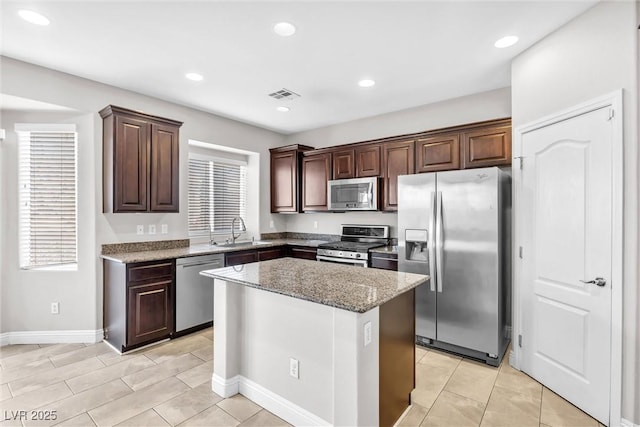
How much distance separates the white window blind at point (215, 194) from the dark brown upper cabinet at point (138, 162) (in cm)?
85

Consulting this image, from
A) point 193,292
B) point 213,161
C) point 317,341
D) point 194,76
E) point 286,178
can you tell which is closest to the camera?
point 317,341

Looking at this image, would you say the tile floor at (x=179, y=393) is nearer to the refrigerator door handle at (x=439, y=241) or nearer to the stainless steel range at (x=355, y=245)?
the refrigerator door handle at (x=439, y=241)

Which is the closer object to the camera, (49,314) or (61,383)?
(61,383)

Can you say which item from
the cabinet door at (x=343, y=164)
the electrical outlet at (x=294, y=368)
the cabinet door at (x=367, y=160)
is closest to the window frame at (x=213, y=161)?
the cabinet door at (x=343, y=164)

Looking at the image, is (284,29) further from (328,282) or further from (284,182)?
(284,182)

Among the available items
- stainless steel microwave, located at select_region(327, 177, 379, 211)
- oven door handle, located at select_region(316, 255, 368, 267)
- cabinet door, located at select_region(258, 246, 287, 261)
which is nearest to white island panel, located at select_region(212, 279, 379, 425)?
oven door handle, located at select_region(316, 255, 368, 267)

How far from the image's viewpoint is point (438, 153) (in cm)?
377

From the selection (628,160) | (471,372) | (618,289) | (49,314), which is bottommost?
(471,372)

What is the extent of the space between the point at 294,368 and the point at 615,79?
112 inches

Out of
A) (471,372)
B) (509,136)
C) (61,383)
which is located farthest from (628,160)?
(61,383)

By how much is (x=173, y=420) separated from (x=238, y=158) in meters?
3.99

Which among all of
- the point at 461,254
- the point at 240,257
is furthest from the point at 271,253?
the point at 461,254

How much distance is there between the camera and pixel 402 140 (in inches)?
160

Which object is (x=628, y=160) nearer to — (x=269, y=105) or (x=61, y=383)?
(x=269, y=105)
